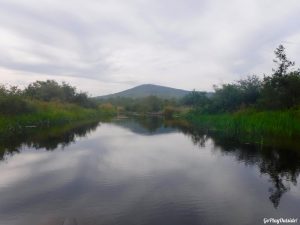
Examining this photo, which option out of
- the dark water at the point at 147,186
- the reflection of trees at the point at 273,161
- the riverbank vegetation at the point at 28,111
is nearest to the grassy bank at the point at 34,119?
the riverbank vegetation at the point at 28,111

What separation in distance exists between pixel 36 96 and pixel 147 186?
47507 mm

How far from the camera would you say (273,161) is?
47.3 ft

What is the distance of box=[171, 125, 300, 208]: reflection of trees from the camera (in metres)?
10.5

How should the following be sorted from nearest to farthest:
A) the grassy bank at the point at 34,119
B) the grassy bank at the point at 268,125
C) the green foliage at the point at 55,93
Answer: the grassy bank at the point at 268,125
the grassy bank at the point at 34,119
the green foliage at the point at 55,93

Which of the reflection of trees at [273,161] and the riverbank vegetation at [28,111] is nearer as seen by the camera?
the reflection of trees at [273,161]

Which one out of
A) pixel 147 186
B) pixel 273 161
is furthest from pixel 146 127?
pixel 147 186

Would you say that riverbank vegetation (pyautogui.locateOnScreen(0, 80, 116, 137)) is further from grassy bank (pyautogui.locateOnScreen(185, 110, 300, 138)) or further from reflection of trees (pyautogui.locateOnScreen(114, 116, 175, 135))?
grassy bank (pyautogui.locateOnScreen(185, 110, 300, 138))

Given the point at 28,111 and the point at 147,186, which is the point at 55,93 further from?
the point at 147,186

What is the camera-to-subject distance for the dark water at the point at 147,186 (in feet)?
25.2

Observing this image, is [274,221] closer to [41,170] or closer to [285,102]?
[41,170]

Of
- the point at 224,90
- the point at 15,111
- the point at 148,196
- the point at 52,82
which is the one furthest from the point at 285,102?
the point at 52,82

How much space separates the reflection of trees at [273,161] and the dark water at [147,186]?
0.11 ft

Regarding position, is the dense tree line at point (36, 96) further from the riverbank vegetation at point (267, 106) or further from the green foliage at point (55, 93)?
the riverbank vegetation at point (267, 106)

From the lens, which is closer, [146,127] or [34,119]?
[34,119]
